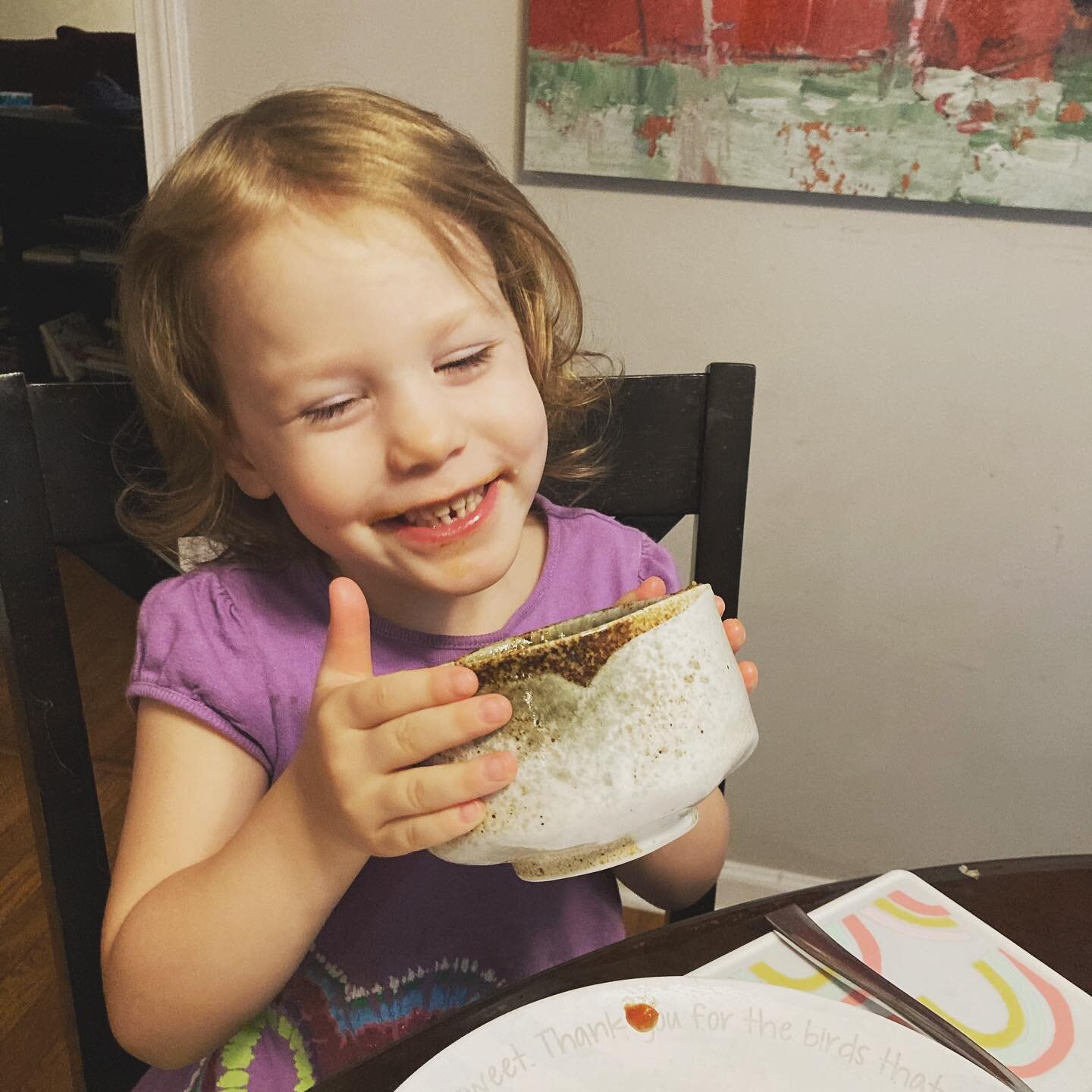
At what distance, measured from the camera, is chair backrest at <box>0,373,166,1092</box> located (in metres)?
0.66

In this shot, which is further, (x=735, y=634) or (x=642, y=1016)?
(x=735, y=634)

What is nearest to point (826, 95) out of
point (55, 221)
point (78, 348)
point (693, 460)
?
point (693, 460)

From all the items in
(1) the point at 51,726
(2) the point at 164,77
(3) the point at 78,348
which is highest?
(2) the point at 164,77

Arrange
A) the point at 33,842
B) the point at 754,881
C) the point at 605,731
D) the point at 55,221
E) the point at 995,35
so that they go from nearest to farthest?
the point at 605,731
the point at 995,35
the point at 754,881
the point at 33,842
the point at 55,221

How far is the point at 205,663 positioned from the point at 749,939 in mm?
428

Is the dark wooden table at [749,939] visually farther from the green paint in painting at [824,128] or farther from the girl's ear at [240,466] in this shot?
the green paint in painting at [824,128]

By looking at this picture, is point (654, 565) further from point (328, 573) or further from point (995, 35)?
point (995, 35)

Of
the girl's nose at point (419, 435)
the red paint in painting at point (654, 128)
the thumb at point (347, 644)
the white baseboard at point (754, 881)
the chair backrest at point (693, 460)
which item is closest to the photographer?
the thumb at point (347, 644)

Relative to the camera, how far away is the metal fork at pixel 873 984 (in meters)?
0.43

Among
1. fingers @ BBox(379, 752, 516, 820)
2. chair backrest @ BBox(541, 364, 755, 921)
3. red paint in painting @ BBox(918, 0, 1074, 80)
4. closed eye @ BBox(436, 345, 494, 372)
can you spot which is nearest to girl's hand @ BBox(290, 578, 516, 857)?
fingers @ BBox(379, 752, 516, 820)

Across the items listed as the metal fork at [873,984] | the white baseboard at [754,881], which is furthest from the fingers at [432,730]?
the white baseboard at [754,881]

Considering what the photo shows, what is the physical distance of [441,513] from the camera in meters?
0.66

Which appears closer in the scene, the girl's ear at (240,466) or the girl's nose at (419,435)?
the girl's nose at (419,435)

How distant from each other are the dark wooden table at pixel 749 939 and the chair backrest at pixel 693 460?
310 mm
